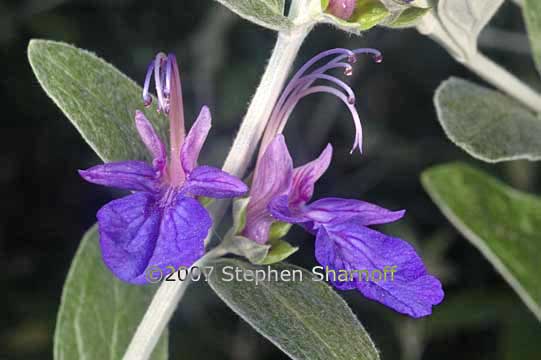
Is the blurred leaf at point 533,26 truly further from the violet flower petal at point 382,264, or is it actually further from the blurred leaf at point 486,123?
the violet flower petal at point 382,264

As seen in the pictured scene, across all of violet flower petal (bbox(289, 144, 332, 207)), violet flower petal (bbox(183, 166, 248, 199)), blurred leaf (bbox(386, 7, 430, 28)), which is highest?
blurred leaf (bbox(386, 7, 430, 28))

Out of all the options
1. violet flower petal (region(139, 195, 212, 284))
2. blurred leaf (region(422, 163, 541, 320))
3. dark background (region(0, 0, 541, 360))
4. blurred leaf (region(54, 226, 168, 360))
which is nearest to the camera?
violet flower petal (region(139, 195, 212, 284))

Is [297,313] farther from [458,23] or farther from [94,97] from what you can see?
[458,23]

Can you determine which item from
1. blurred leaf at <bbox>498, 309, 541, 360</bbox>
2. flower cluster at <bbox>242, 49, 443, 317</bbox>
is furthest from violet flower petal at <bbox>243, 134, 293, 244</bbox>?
blurred leaf at <bbox>498, 309, 541, 360</bbox>

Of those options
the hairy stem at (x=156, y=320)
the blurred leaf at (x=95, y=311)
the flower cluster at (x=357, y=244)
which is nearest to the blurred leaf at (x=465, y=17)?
the flower cluster at (x=357, y=244)

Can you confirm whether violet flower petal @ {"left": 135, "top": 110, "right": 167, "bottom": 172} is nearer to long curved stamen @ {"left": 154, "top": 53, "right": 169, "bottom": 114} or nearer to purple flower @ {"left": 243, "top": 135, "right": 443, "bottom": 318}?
long curved stamen @ {"left": 154, "top": 53, "right": 169, "bottom": 114}

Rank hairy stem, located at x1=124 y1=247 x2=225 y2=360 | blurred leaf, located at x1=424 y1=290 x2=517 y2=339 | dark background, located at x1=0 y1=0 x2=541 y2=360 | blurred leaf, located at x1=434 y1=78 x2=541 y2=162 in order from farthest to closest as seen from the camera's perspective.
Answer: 1. dark background, located at x1=0 y1=0 x2=541 y2=360
2. blurred leaf, located at x1=424 y1=290 x2=517 y2=339
3. blurred leaf, located at x1=434 y1=78 x2=541 y2=162
4. hairy stem, located at x1=124 y1=247 x2=225 y2=360

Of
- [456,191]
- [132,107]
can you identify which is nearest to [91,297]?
[132,107]

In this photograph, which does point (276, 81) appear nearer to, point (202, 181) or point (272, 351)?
point (202, 181)
